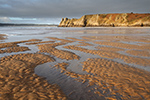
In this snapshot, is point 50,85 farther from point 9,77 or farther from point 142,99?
point 142,99

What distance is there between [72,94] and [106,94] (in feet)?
4.26

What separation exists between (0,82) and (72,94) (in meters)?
3.28

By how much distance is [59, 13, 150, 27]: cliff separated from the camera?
255ft

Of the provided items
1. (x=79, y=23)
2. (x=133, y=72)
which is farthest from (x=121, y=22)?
(x=133, y=72)

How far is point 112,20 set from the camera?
102m

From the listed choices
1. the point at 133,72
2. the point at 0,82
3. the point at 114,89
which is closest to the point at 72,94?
the point at 114,89

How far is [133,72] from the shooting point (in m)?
5.61

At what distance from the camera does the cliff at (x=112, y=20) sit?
255 feet

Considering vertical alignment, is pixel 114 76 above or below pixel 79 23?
below

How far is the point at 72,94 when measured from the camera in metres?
3.79

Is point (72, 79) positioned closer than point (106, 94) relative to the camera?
No

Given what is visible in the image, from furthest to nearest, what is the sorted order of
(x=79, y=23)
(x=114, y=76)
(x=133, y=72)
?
(x=79, y=23) → (x=133, y=72) → (x=114, y=76)

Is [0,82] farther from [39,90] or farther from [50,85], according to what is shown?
[50,85]

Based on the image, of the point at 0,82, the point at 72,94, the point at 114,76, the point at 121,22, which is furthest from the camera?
the point at 121,22
